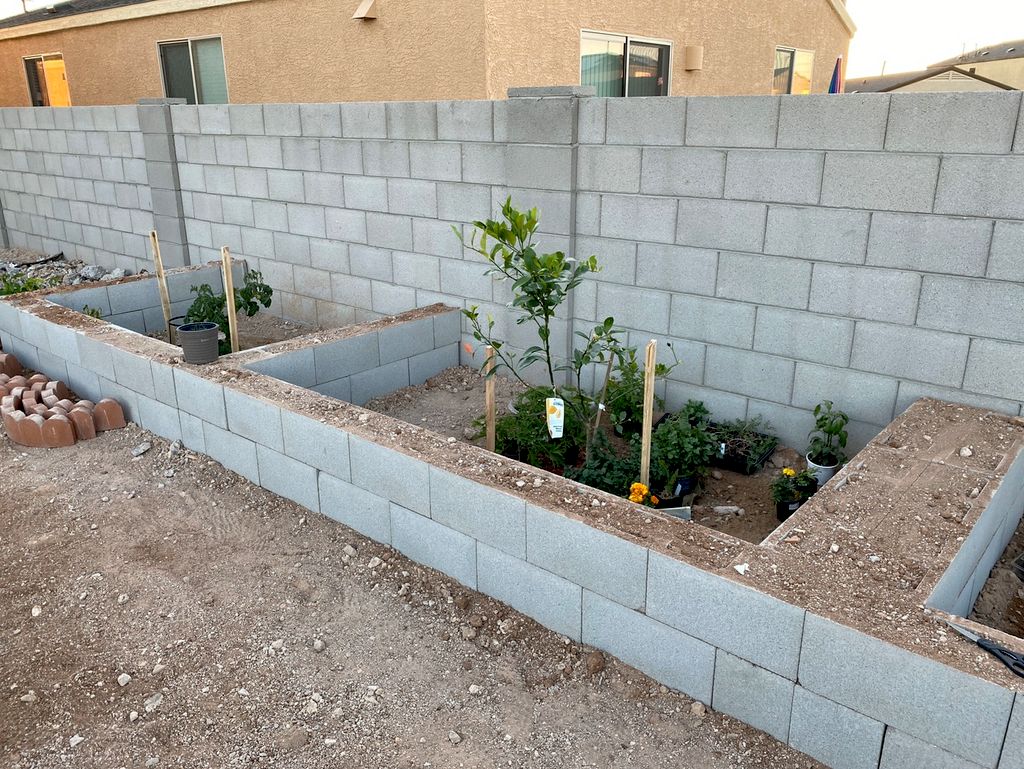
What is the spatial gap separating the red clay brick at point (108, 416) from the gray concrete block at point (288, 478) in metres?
1.64

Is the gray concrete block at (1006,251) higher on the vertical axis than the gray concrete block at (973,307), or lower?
higher

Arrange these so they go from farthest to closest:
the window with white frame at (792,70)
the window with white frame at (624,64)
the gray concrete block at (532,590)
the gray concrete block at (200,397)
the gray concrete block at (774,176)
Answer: the window with white frame at (792,70)
the window with white frame at (624,64)
the gray concrete block at (200,397)
the gray concrete block at (774,176)
the gray concrete block at (532,590)

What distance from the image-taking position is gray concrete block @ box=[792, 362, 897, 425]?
4559mm

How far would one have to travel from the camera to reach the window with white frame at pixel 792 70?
1178cm

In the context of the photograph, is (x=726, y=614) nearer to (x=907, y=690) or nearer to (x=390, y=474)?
(x=907, y=690)

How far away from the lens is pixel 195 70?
431 inches

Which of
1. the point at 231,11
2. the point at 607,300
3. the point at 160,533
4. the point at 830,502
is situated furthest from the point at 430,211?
the point at 231,11

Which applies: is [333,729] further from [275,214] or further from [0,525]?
Result: [275,214]

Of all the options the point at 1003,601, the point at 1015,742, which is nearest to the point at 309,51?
the point at 1003,601

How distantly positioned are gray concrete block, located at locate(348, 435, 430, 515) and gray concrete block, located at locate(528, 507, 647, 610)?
0.67m

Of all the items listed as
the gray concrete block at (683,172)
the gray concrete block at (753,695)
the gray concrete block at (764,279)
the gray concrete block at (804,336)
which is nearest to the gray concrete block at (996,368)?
the gray concrete block at (804,336)

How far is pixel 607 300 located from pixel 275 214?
3.92 meters

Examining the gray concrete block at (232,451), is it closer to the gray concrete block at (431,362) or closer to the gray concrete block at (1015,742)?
the gray concrete block at (431,362)

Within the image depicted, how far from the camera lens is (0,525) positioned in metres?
4.66
